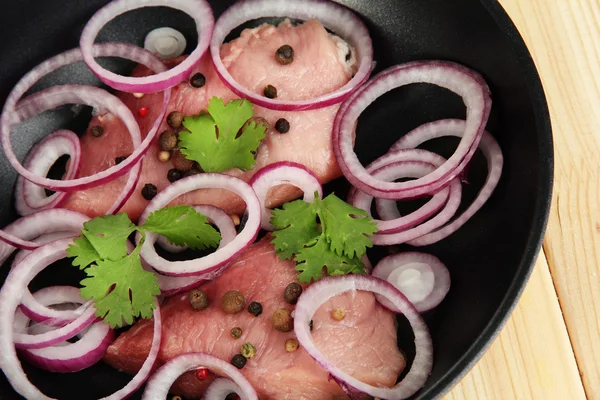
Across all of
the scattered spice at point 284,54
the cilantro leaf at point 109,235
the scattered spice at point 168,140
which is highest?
the scattered spice at point 284,54

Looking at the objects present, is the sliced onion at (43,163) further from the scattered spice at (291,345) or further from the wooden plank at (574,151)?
the wooden plank at (574,151)

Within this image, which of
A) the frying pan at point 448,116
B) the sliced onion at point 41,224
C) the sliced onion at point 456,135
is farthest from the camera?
the sliced onion at point 41,224

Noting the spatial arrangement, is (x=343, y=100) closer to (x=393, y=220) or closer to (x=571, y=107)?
(x=393, y=220)

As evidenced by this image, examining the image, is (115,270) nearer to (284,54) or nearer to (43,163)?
(43,163)

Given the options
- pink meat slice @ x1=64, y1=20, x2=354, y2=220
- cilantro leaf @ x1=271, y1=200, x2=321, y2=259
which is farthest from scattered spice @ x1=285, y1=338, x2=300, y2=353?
pink meat slice @ x1=64, y1=20, x2=354, y2=220

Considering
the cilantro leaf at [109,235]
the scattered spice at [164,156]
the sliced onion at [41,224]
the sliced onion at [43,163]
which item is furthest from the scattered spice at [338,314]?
the sliced onion at [43,163]

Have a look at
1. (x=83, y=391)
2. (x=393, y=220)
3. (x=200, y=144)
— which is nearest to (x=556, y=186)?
(x=393, y=220)

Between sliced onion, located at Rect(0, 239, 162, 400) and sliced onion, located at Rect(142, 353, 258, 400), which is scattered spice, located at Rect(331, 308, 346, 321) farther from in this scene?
sliced onion, located at Rect(0, 239, 162, 400)
